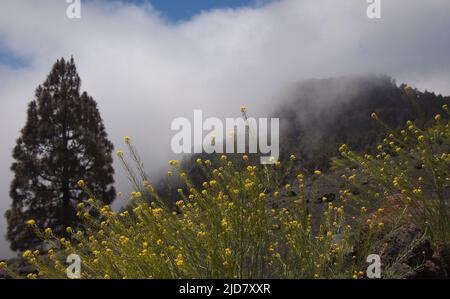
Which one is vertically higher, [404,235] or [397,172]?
[397,172]

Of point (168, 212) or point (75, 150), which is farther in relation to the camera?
point (75, 150)

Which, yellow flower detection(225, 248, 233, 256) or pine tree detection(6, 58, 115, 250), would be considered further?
pine tree detection(6, 58, 115, 250)

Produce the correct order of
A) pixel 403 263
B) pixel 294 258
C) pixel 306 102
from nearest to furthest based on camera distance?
pixel 294 258 < pixel 403 263 < pixel 306 102

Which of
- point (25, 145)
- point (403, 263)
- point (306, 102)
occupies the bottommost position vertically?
point (403, 263)

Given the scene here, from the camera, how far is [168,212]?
4254 mm

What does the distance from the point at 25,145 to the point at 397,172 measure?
17.7m

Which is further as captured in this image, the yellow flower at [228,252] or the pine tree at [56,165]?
the pine tree at [56,165]

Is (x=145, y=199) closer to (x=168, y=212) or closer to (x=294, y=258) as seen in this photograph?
(x=168, y=212)

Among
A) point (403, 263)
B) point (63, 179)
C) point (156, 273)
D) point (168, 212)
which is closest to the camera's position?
point (156, 273)

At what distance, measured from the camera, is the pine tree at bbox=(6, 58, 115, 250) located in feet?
65.0

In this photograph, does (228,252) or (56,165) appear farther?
(56,165)

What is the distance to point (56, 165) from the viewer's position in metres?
20.2

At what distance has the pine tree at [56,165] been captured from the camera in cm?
1980
